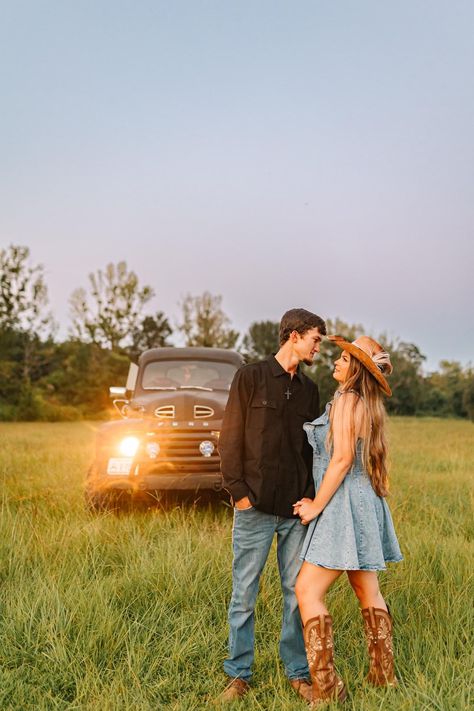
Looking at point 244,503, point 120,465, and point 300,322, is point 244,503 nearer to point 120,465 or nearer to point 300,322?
point 300,322

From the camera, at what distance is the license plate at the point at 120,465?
20.0ft

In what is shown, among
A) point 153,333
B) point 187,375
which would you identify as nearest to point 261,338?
point 153,333

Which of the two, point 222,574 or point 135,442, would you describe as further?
point 135,442

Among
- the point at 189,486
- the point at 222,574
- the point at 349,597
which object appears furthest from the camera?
the point at 189,486

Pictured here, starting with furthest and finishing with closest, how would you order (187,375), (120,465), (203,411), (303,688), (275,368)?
(187,375) → (203,411) → (120,465) → (275,368) → (303,688)

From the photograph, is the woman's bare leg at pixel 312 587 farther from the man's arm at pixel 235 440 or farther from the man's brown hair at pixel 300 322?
the man's brown hair at pixel 300 322

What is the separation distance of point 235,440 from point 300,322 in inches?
24.7

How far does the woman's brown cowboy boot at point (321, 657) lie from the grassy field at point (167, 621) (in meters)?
0.13

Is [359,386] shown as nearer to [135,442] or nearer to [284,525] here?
[284,525]

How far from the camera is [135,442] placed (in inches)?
244

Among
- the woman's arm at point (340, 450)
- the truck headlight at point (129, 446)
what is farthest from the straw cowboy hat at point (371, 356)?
the truck headlight at point (129, 446)

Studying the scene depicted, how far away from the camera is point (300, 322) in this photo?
3045mm

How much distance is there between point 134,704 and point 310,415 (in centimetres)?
150

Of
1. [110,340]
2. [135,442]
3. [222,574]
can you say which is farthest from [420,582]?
[110,340]
